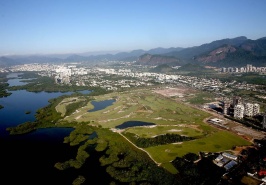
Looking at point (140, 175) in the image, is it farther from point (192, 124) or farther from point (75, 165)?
point (192, 124)

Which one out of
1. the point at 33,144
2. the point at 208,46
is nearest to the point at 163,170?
the point at 33,144

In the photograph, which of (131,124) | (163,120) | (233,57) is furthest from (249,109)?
(233,57)

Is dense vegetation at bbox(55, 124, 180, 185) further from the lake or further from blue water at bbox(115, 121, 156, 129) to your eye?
blue water at bbox(115, 121, 156, 129)

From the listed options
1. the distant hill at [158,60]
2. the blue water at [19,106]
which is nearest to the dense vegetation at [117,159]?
the blue water at [19,106]

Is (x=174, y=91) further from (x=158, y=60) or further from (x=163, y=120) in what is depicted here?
(x=158, y=60)

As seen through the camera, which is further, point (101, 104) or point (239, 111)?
point (101, 104)

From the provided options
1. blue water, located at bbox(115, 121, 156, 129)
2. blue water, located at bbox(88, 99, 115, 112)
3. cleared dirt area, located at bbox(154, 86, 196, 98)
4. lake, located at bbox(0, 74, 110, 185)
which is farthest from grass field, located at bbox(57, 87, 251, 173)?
lake, located at bbox(0, 74, 110, 185)

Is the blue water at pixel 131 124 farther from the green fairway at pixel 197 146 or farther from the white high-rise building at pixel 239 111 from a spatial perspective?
the white high-rise building at pixel 239 111

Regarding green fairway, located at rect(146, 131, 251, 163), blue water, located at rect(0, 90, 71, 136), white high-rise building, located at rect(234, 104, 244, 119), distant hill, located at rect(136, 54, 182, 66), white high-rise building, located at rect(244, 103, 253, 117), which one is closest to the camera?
green fairway, located at rect(146, 131, 251, 163)
